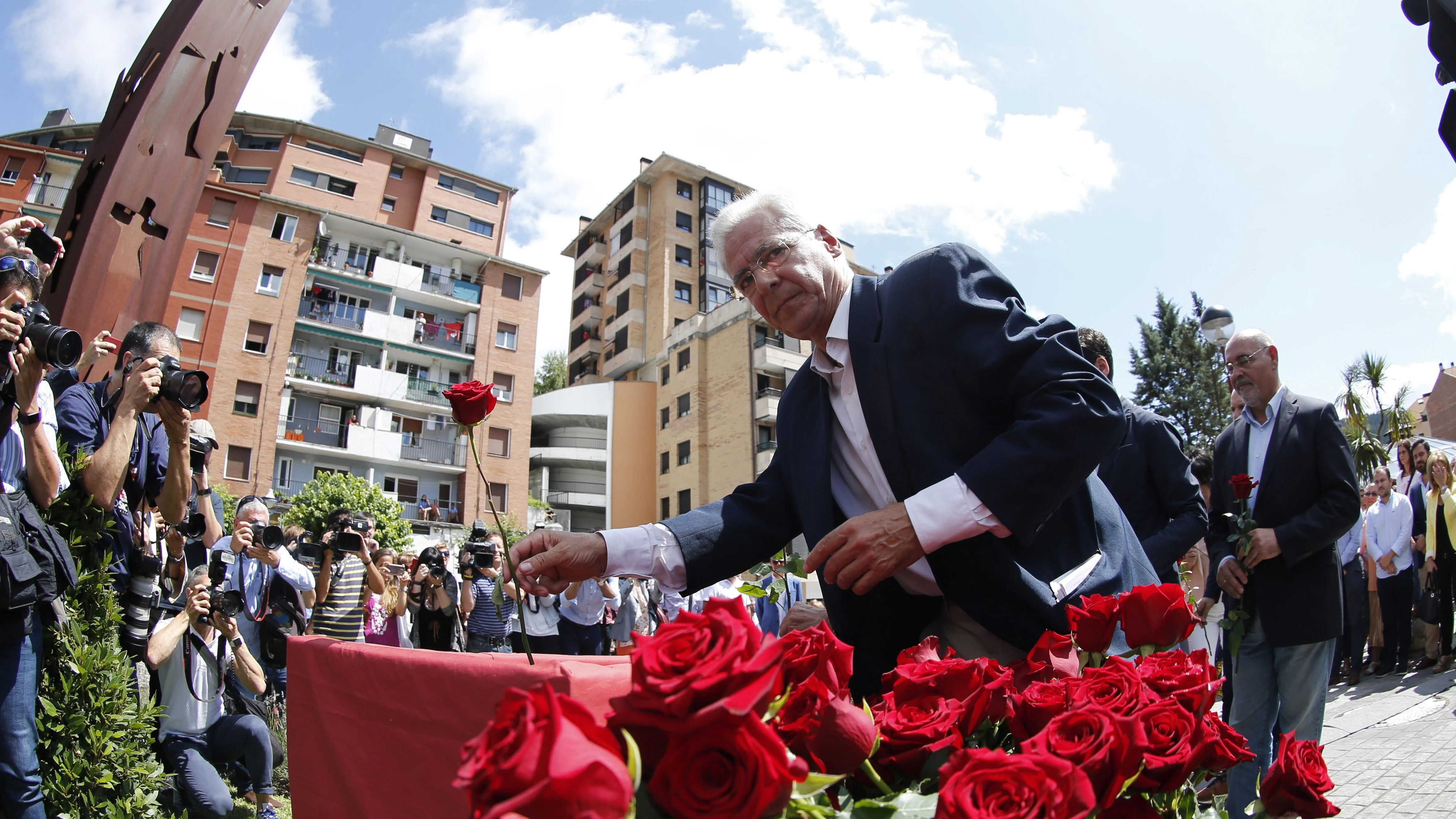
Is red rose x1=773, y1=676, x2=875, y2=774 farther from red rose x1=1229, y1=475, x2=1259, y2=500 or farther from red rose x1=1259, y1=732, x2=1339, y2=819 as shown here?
red rose x1=1229, y1=475, x2=1259, y2=500

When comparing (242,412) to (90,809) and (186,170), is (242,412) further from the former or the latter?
(90,809)

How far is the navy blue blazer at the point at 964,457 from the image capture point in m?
1.61

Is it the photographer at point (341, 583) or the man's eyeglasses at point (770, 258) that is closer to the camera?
the man's eyeglasses at point (770, 258)

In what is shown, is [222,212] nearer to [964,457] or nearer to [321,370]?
[321,370]

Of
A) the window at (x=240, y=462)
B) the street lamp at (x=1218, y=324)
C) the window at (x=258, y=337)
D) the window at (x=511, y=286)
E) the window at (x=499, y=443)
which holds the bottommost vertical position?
the street lamp at (x=1218, y=324)

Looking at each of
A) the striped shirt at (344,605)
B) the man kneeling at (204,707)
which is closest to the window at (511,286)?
the striped shirt at (344,605)

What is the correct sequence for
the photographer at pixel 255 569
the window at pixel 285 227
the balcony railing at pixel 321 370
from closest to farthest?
1. the photographer at pixel 255 569
2. the balcony railing at pixel 321 370
3. the window at pixel 285 227


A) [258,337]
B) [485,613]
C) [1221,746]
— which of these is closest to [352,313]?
[258,337]

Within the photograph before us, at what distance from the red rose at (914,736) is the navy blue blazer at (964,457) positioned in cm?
70

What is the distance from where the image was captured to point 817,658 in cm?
89

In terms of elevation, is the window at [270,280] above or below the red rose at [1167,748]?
above

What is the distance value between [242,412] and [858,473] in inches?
1530

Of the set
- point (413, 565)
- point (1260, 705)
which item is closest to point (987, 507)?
point (1260, 705)

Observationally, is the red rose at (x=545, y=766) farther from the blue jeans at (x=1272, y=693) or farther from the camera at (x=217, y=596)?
the camera at (x=217, y=596)
